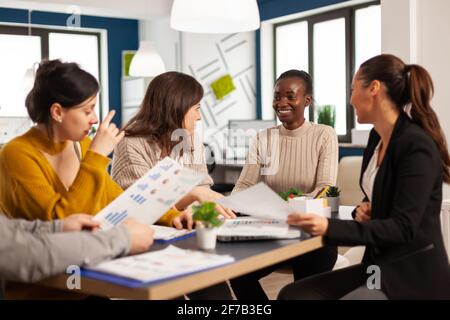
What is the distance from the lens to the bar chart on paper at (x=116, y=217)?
60.9 inches

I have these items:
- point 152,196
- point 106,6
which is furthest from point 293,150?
point 106,6


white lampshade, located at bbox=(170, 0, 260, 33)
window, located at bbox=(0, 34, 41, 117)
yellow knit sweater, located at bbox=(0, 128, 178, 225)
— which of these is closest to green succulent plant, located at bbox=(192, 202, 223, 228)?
yellow knit sweater, located at bbox=(0, 128, 178, 225)

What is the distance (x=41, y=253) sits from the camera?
1.26 m

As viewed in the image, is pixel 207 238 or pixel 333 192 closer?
pixel 207 238

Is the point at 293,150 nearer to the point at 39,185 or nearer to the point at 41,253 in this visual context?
the point at 39,185

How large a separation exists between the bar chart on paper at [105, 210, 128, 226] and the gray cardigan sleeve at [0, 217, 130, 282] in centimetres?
23

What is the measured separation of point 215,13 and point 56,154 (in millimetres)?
958

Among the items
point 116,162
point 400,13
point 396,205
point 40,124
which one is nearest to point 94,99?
point 40,124

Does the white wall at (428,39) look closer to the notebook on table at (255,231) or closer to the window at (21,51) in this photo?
the notebook on table at (255,231)

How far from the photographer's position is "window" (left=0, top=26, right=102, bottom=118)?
695cm

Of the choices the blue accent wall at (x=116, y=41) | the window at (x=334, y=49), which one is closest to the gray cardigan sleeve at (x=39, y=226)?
the window at (x=334, y=49)

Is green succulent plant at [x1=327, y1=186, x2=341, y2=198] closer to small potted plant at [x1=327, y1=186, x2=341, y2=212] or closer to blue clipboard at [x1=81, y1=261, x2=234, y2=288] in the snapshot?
small potted plant at [x1=327, y1=186, x2=341, y2=212]

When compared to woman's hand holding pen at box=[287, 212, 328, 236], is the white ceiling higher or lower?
higher
